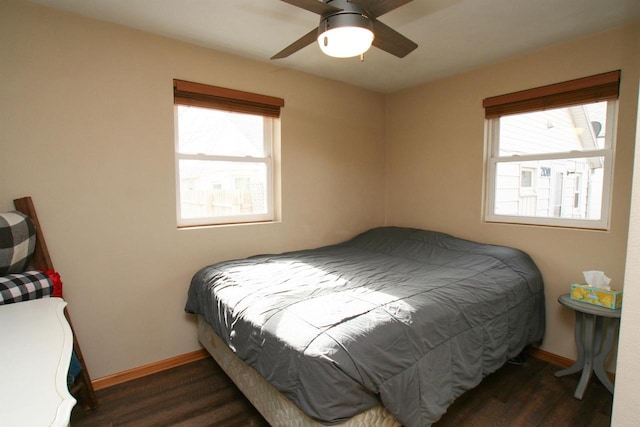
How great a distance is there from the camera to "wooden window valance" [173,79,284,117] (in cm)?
237

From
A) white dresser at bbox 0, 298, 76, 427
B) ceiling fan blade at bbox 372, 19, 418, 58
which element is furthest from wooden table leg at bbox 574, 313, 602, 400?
white dresser at bbox 0, 298, 76, 427

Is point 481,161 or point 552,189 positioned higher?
point 481,161

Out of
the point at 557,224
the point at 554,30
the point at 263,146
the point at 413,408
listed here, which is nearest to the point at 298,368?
the point at 413,408

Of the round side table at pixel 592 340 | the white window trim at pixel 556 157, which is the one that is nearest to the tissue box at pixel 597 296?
the round side table at pixel 592 340

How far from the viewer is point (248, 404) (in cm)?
198

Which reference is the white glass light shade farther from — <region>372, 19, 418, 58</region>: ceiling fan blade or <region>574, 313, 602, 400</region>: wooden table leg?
<region>574, 313, 602, 400</region>: wooden table leg

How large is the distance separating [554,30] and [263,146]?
236cm

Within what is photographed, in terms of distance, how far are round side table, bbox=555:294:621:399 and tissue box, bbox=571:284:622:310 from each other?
3 cm

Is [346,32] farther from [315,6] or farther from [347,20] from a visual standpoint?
[315,6]

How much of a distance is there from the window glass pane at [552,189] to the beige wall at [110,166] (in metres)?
2.15

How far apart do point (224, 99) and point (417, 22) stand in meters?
1.52

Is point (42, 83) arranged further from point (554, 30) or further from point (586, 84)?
point (586, 84)

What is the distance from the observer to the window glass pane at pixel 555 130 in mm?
2365

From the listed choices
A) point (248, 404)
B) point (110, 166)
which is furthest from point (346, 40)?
point (248, 404)
